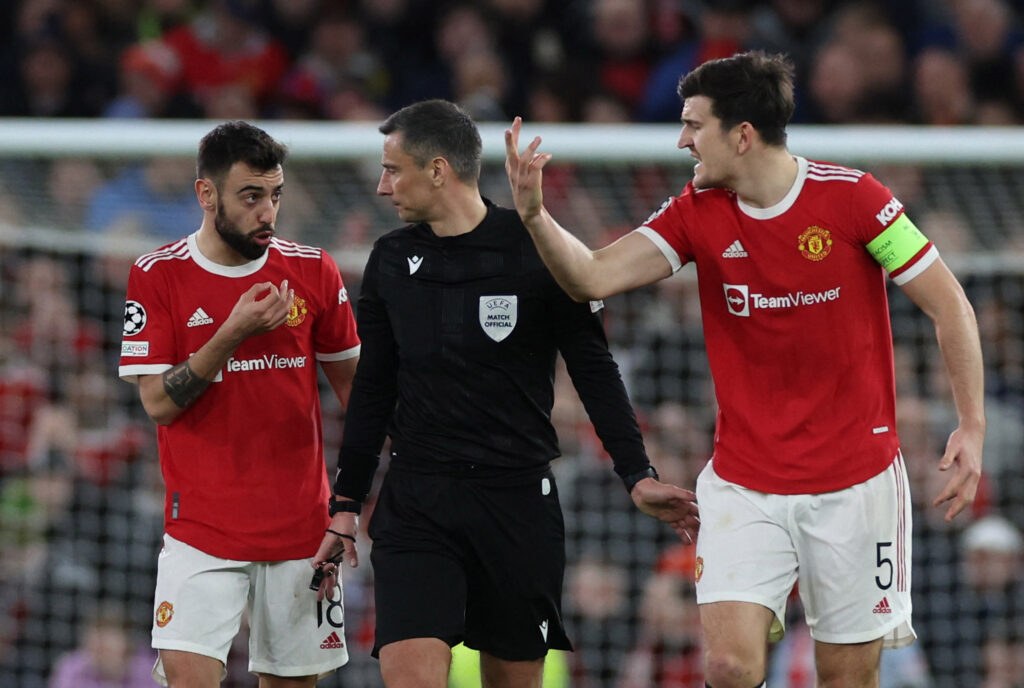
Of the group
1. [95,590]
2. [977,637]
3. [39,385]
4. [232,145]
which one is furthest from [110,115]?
[977,637]

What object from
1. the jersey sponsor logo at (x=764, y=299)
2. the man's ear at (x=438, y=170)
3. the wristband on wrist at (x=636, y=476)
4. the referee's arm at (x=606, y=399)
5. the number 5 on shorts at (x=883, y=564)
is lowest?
the number 5 on shorts at (x=883, y=564)

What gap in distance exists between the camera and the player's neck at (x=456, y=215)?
491 centimetres

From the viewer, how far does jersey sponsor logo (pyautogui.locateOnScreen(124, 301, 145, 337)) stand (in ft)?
16.2

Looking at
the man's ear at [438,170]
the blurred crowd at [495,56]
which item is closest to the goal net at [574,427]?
the blurred crowd at [495,56]

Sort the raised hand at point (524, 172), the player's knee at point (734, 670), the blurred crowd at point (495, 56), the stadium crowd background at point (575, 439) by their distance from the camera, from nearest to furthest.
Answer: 1. the raised hand at point (524, 172)
2. the player's knee at point (734, 670)
3. the stadium crowd background at point (575, 439)
4. the blurred crowd at point (495, 56)

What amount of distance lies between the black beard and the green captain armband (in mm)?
1915

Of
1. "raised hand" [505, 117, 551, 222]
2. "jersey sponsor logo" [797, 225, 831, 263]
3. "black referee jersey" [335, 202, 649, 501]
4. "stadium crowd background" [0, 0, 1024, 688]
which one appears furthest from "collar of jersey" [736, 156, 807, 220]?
"stadium crowd background" [0, 0, 1024, 688]

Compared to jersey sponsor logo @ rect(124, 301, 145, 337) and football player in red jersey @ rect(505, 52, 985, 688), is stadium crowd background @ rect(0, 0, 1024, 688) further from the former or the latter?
jersey sponsor logo @ rect(124, 301, 145, 337)

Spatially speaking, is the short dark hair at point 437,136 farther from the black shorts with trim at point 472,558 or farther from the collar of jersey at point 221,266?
the black shorts with trim at point 472,558

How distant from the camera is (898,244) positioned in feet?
15.0

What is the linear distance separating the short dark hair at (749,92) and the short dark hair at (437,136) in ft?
2.42

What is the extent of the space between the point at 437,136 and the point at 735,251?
1008 mm

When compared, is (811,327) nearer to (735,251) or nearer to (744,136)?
(735,251)

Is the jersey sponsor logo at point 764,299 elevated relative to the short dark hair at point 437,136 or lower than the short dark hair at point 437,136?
lower
